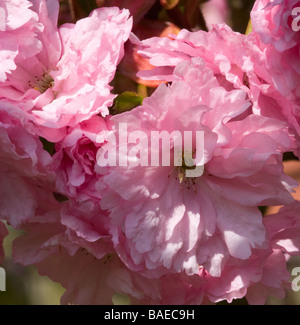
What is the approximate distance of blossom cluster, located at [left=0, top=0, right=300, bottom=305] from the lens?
541mm

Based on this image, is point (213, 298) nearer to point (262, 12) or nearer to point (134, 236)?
point (134, 236)

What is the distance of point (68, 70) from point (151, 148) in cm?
12

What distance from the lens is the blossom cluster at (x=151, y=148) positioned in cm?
54

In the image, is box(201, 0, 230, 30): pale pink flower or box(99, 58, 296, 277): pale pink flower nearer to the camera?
box(99, 58, 296, 277): pale pink flower

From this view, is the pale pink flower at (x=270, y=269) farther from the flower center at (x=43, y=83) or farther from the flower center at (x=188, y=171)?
the flower center at (x=43, y=83)

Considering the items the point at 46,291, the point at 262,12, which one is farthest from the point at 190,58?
the point at 46,291

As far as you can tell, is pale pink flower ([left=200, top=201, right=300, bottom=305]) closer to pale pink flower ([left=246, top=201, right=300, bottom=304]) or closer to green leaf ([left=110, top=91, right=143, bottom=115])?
pale pink flower ([left=246, top=201, right=300, bottom=304])

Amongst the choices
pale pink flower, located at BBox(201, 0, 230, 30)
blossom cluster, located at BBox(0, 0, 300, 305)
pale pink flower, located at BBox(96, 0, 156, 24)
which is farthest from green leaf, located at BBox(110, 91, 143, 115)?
pale pink flower, located at BBox(201, 0, 230, 30)

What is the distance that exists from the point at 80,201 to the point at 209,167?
132 millimetres

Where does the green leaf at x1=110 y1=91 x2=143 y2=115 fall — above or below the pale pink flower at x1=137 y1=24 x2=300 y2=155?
below

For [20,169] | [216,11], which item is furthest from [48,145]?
[216,11]

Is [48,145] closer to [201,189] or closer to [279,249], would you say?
[201,189]

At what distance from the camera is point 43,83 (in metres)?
0.64

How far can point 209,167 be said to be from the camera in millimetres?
593
